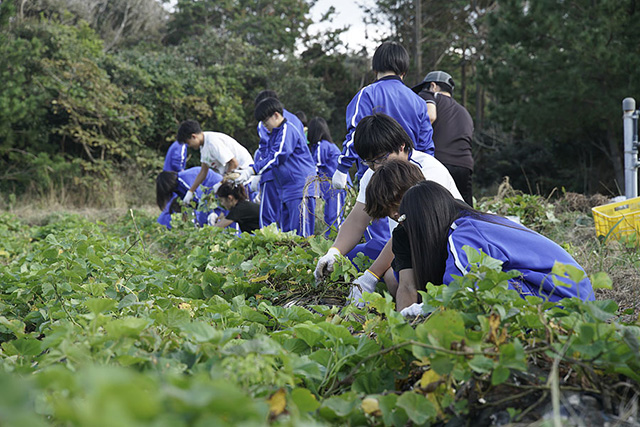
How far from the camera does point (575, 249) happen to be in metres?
4.16

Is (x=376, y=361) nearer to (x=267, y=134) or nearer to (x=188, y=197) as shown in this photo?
(x=267, y=134)

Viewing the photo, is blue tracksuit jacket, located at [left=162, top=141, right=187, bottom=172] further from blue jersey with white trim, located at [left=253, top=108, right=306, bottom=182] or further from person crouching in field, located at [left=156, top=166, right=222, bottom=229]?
blue jersey with white trim, located at [left=253, top=108, right=306, bottom=182]

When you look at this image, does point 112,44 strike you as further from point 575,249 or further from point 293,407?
point 293,407

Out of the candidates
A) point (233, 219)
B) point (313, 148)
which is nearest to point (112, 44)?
point (313, 148)

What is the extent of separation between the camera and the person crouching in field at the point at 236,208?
6.29m

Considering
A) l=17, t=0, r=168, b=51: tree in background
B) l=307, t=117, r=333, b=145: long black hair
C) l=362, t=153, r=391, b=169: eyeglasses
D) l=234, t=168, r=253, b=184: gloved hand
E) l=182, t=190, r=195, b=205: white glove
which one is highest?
l=17, t=0, r=168, b=51: tree in background

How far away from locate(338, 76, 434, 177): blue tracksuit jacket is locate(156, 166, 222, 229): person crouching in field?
344 centimetres

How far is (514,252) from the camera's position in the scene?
6.97 ft

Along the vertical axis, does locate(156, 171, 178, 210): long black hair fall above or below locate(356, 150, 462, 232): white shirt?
below

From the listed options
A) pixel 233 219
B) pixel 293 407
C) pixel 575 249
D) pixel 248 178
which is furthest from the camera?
pixel 248 178

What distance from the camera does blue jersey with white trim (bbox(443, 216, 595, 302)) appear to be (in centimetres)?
207

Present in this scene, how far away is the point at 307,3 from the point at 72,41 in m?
10.7

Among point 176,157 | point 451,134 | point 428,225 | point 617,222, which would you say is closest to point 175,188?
point 176,157

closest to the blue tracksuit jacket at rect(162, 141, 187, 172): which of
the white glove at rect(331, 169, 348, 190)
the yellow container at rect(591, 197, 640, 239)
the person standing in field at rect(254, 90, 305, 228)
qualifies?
the person standing in field at rect(254, 90, 305, 228)
